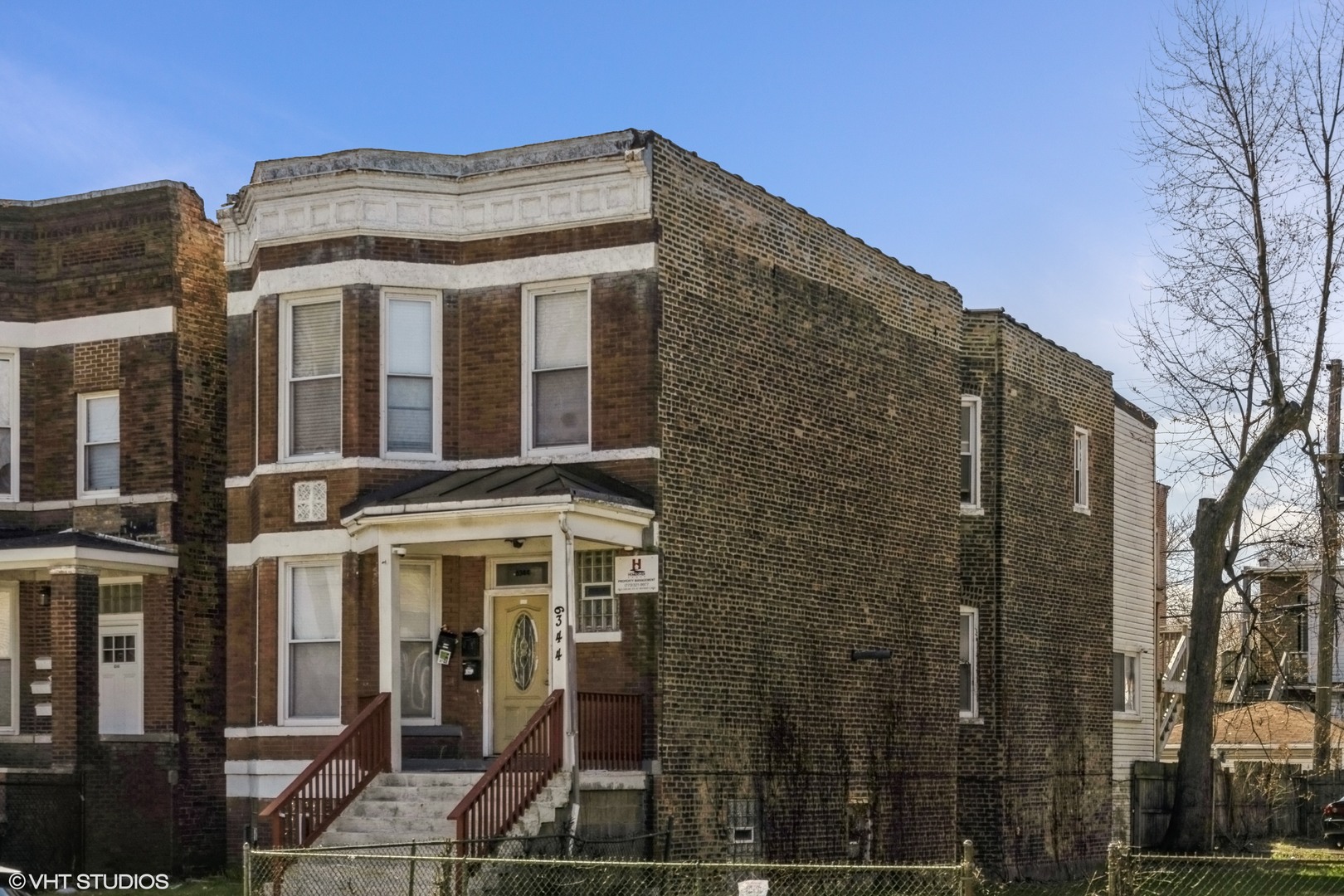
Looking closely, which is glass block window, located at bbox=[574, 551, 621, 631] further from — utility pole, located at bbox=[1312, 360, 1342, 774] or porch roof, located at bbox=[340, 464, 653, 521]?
utility pole, located at bbox=[1312, 360, 1342, 774]

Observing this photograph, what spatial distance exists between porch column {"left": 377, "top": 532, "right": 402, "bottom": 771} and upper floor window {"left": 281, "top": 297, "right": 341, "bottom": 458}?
2107mm

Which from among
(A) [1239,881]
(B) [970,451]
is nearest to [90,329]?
(B) [970,451]

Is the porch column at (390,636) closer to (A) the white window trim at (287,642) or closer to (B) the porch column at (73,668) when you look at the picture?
(A) the white window trim at (287,642)

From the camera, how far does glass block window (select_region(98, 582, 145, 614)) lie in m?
25.7

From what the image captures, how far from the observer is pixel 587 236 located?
21.8m

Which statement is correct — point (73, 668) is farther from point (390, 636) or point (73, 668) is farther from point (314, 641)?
point (390, 636)

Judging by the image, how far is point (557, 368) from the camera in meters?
22.0

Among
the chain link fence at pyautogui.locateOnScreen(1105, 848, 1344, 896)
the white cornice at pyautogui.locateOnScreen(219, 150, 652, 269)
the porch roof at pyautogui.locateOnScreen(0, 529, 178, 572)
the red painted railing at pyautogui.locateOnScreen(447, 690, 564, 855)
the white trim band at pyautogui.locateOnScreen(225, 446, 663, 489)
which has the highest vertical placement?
the white cornice at pyautogui.locateOnScreen(219, 150, 652, 269)

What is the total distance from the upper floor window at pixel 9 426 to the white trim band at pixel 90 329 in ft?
0.99

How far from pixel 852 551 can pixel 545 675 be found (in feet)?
16.9

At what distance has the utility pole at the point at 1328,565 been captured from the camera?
103ft

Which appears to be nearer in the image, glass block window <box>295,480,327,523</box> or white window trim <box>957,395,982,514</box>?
glass block window <box>295,480,327,523</box>

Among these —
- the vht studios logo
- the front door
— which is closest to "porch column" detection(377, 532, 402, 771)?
the front door

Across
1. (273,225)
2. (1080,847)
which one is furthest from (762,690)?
(1080,847)
